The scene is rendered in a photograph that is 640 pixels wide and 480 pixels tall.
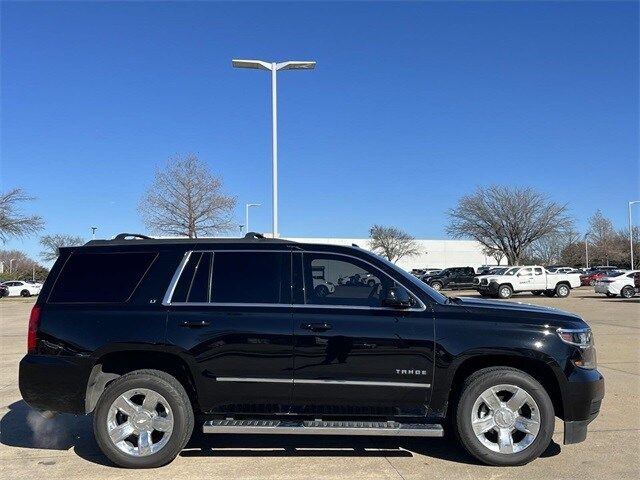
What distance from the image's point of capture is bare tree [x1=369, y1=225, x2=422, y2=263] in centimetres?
7938

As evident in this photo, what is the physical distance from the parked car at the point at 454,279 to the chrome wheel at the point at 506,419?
35169 millimetres

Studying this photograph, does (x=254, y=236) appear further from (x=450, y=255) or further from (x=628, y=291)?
(x=450, y=255)

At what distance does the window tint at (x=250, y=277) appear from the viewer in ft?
16.0

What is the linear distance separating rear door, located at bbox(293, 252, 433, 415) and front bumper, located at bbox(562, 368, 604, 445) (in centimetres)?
118

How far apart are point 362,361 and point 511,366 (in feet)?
4.41

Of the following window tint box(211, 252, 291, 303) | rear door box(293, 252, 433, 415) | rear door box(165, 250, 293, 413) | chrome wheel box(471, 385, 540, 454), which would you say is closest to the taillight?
rear door box(165, 250, 293, 413)

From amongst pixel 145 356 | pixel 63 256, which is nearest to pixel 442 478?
pixel 145 356

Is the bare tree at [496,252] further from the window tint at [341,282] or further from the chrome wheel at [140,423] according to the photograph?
the chrome wheel at [140,423]

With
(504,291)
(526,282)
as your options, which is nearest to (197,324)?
(504,291)

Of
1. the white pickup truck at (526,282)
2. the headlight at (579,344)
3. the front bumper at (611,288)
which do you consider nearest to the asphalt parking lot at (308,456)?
the headlight at (579,344)

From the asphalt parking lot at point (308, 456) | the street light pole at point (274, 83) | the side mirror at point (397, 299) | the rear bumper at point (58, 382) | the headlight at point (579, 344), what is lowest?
the asphalt parking lot at point (308, 456)

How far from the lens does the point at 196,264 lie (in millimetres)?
5039

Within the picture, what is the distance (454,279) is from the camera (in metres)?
39.8

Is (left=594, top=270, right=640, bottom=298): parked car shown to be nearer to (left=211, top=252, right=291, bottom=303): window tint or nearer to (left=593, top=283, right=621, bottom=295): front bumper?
(left=593, top=283, right=621, bottom=295): front bumper
